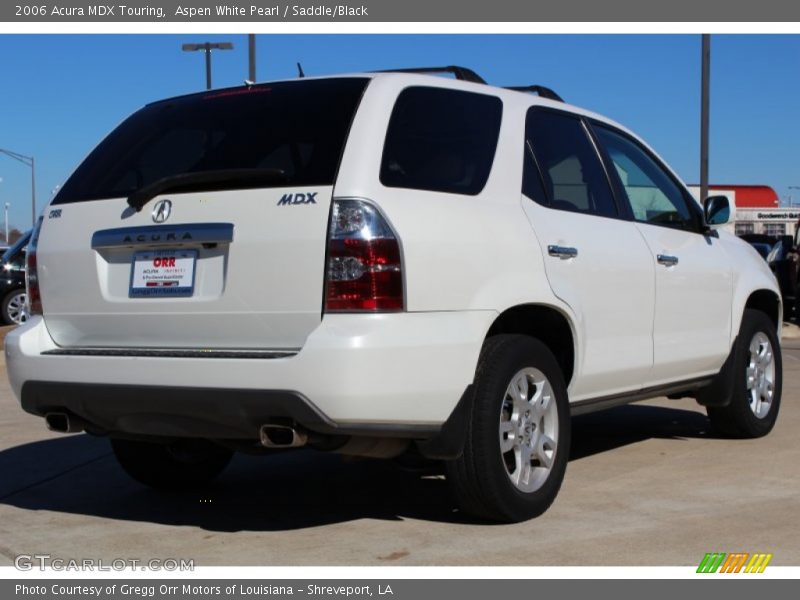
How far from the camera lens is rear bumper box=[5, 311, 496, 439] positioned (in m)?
4.27

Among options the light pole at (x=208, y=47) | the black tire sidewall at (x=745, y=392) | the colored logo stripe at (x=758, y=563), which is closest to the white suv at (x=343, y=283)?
the colored logo stripe at (x=758, y=563)

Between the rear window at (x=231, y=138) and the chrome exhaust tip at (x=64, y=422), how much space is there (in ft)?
3.07

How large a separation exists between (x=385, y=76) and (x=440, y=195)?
574 mm

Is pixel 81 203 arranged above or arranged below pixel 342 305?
above

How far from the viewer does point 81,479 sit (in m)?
6.43

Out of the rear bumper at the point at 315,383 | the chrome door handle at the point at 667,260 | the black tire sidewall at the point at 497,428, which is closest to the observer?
the rear bumper at the point at 315,383

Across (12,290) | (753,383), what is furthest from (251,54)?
(753,383)

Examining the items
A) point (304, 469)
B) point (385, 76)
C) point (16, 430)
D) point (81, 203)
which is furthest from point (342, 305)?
point (16, 430)

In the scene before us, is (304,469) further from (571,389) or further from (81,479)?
(571,389)

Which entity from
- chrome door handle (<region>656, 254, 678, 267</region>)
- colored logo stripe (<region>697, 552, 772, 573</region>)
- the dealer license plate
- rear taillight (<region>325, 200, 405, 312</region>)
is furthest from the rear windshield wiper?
chrome door handle (<region>656, 254, 678, 267</region>)

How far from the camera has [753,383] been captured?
7.33m

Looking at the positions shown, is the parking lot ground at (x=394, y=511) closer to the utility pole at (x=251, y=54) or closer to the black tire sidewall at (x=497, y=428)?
the black tire sidewall at (x=497, y=428)

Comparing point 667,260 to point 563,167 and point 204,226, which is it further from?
point 204,226

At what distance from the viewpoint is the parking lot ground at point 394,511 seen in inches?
184
